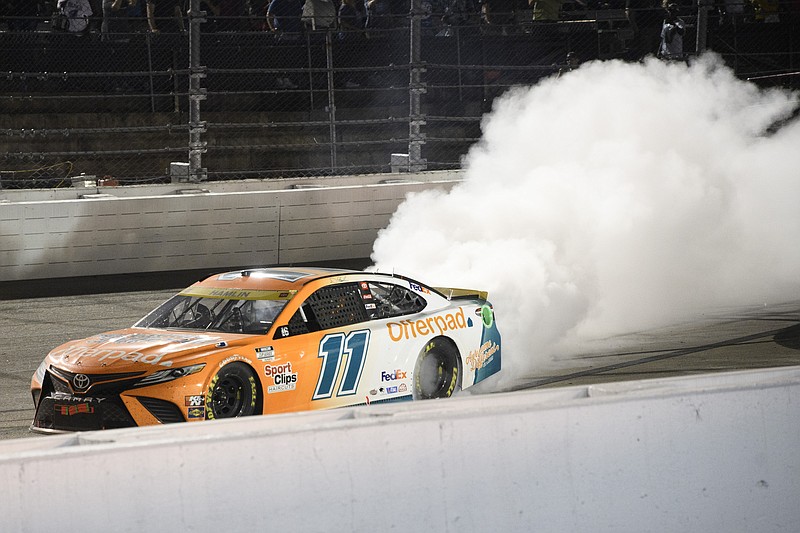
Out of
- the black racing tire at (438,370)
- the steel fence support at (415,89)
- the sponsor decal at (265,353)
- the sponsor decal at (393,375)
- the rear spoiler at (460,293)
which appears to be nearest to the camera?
the sponsor decal at (265,353)

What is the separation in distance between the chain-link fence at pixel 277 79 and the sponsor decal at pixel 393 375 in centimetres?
781

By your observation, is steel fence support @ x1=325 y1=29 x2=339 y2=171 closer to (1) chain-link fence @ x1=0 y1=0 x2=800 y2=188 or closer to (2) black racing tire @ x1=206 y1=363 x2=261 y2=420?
(1) chain-link fence @ x1=0 y1=0 x2=800 y2=188

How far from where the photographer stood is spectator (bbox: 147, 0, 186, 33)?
1652cm

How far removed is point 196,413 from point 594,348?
4816 mm

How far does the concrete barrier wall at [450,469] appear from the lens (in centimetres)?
402

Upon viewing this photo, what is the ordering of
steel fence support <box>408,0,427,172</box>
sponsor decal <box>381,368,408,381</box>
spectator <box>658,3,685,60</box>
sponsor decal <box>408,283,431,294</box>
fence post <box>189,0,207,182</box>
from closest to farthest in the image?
1. sponsor decal <box>381,368,408,381</box>
2. sponsor decal <box>408,283,431,294</box>
3. fence post <box>189,0,207,182</box>
4. steel fence support <box>408,0,427,172</box>
5. spectator <box>658,3,685,60</box>

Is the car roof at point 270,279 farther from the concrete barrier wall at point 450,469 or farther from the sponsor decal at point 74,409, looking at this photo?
the concrete barrier wall at point 450,469

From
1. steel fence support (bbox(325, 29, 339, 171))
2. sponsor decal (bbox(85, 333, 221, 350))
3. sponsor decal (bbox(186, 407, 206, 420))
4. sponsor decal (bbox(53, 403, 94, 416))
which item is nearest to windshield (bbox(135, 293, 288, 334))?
sponsor decal (bbox(85, 333, 221, 350))

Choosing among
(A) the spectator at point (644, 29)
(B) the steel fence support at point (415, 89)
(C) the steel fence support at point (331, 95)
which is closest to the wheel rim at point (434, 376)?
(C) the steel fence support at point (331, 95)

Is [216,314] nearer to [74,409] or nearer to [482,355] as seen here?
[74,409]

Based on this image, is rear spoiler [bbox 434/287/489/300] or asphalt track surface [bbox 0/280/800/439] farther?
asphalt track surface [bbox 0/280/800/439]

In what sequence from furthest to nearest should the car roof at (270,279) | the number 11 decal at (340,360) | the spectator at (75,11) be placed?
1. the spectator at (75,11)
2. the car roof at (270,279)
3. the number 11 decal at (340,360)

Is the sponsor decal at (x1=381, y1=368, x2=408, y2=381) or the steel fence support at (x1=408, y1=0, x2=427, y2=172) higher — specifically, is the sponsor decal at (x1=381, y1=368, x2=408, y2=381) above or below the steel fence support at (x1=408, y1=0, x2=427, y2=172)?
below

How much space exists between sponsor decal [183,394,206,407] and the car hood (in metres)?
0.24
